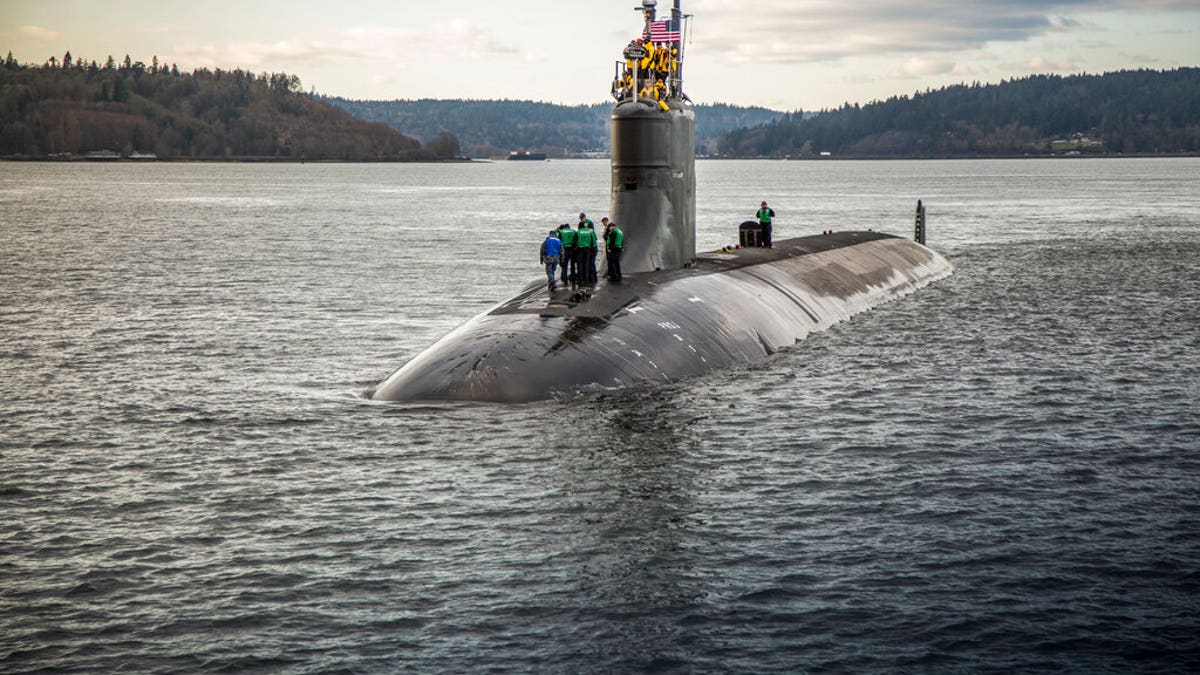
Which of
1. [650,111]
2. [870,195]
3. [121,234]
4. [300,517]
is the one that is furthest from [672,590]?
[870,195]

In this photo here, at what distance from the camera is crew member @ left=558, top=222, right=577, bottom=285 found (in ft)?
96.7

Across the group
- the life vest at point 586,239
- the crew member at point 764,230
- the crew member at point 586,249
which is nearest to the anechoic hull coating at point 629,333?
the crew member at point 586,249

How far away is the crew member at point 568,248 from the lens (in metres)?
29.5

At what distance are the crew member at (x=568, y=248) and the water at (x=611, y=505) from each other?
463 centimetres

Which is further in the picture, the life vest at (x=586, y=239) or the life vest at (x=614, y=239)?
the life vest at (x=614, y=239)

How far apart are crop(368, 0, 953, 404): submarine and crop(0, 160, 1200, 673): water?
707 mm

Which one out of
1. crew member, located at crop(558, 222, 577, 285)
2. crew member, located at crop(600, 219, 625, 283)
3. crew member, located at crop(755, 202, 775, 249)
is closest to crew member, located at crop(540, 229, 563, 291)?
crew member, located at crop(558, 222, 577, 285)

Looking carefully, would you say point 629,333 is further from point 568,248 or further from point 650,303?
point 568,248

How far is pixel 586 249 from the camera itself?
29.8 meters

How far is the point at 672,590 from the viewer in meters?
15.6

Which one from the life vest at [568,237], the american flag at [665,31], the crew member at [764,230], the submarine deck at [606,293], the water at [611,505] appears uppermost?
the american flag at [665,31]

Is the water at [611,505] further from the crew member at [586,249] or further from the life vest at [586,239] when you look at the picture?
the life vest at [586,239]

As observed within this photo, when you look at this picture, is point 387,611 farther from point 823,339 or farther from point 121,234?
point 121,234

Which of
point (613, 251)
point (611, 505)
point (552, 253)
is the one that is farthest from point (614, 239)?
point (611, 505)
